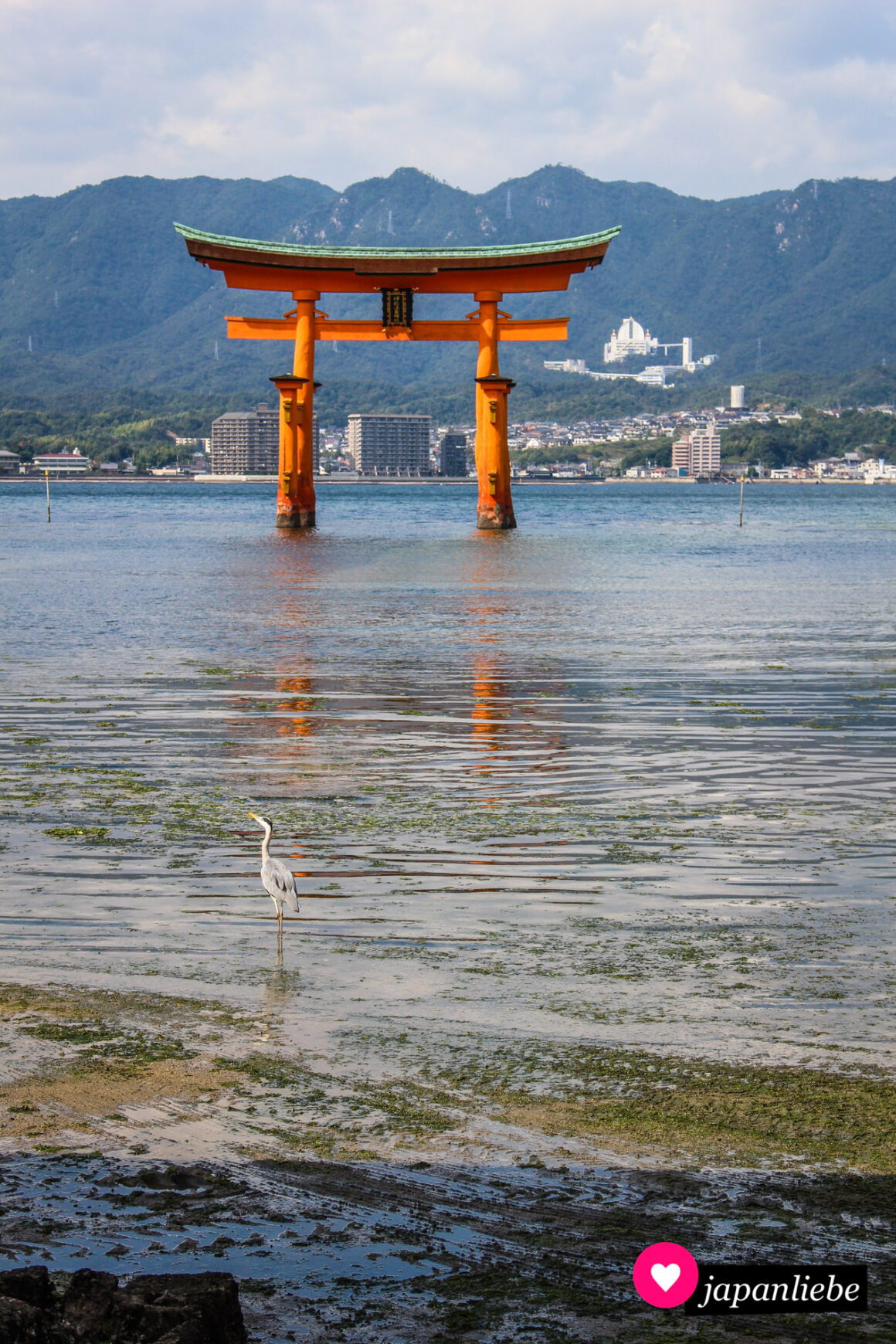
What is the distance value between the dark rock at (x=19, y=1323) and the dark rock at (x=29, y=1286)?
3 cm

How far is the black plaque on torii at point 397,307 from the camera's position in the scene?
1598 inches

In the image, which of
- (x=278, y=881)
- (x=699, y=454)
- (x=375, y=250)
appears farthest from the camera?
Answer: (x=699, y=454)

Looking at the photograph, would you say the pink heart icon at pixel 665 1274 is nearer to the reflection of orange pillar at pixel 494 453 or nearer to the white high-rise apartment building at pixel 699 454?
the reflection of orange pillar at pixel 494 453

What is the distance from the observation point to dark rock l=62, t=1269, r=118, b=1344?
292 cm

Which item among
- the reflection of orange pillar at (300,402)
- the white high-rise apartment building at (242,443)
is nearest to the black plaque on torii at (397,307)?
the reflection of orange pillar at (300,402)

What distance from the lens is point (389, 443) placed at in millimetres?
179000

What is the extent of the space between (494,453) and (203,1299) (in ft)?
131

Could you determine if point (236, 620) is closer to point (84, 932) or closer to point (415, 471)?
point (84, 932)

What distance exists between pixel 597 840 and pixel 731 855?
722mm

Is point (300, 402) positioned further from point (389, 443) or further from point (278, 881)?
point (389, 443)

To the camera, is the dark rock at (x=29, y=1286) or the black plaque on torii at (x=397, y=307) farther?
the black plaque on torii at (x=397, y=307)

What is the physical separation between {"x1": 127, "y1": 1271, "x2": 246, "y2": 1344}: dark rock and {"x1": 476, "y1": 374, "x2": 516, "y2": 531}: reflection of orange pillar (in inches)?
1500

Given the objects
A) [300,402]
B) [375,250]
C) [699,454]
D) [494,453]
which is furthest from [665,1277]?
[699,454]

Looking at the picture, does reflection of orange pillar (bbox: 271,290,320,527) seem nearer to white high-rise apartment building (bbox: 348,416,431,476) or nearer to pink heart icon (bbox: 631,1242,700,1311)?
pink heart icon (bbox: 631,1242,700,1311)
